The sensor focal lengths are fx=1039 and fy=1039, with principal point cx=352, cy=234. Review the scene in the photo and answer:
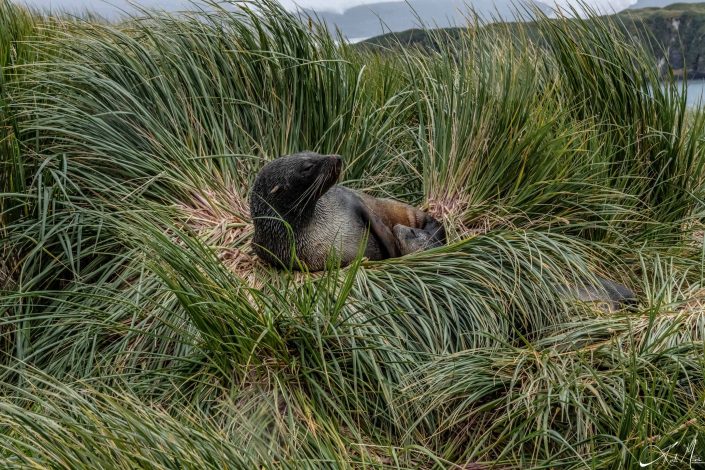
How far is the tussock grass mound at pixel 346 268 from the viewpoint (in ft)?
11.2

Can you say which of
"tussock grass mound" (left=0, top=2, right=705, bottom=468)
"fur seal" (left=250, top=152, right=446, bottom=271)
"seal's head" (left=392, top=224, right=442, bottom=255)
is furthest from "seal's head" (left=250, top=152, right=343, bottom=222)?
"seal's head" (left=392, top=224, right=442, bottom=255)

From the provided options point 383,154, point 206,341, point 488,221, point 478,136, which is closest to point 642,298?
point 488,221

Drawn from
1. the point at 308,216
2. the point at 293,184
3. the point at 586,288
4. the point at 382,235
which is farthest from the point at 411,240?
the point at 586,288

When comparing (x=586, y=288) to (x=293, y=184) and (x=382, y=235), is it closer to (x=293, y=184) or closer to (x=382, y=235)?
(x=382, y=235)

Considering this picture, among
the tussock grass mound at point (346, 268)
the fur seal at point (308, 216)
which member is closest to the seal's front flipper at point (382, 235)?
the fur seal at point (308, 216)

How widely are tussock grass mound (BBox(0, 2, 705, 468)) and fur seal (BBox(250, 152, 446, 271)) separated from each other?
0.16 m

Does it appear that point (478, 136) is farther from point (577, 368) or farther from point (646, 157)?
point (577, 368)

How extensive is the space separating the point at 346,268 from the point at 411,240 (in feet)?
1.82

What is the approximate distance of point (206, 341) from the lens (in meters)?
3.61

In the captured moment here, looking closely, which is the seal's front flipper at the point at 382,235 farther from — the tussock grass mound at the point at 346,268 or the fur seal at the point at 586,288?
the tussock grass mound at the point at 346,268

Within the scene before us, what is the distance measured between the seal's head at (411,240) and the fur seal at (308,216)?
0.09 metres

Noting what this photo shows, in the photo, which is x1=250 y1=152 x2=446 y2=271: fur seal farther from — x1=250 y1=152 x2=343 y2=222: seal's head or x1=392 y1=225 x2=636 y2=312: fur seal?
x1=392 y1=225 x2=636 y2=312: fur seal

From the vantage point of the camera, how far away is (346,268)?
14.0ft

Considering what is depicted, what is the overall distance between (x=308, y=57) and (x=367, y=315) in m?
1.97
